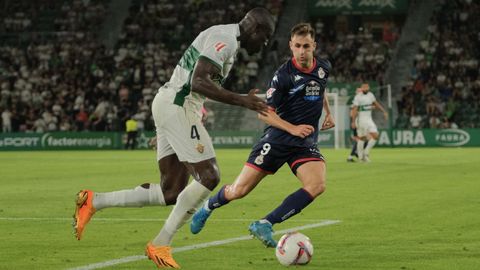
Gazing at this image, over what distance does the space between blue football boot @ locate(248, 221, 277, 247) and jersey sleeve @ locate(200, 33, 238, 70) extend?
172cm

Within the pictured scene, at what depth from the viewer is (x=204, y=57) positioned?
8211 mm

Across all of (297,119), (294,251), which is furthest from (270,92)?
(294,251)

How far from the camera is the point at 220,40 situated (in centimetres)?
823

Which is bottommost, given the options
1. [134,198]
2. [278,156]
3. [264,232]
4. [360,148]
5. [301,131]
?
[360,148]

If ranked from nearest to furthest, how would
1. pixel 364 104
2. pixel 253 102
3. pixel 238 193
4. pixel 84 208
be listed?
pixel 253 102, pixel 84 208, pixel 238 193, pixel 364 104

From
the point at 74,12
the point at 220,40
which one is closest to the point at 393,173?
the point at 220,40

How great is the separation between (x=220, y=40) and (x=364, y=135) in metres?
22.0

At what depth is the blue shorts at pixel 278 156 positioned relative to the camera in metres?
9.66

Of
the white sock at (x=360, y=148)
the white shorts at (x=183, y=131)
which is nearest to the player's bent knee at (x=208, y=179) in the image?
the white shorts at (x=183, y=131)

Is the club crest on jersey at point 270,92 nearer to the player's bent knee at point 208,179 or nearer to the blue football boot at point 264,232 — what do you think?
the blue football boot at point 264,232

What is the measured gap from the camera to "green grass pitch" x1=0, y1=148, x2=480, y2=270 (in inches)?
345

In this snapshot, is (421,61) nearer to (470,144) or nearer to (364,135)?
(470,144)

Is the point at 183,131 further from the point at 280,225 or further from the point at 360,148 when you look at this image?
the point at 360,148

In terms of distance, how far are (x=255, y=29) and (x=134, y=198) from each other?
79.9 inches
